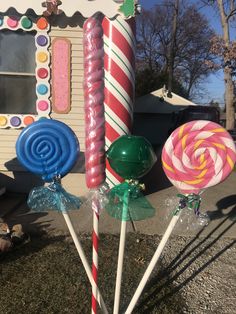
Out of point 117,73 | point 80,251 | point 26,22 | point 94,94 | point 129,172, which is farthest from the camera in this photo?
point 26,22

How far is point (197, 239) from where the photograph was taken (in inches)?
198

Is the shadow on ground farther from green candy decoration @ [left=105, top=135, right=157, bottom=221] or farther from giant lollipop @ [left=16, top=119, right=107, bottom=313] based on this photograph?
giant lollipop @ [left=16, top=119, right=107, bottom=313]

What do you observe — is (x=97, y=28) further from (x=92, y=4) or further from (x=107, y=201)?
(x=92, y=4)

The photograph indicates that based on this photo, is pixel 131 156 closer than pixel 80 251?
Yes

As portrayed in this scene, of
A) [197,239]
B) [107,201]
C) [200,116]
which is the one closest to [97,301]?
[107,201]

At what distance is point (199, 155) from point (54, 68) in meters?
4.36

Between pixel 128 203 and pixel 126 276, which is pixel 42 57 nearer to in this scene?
pixel 126 276

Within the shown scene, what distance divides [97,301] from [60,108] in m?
4.10

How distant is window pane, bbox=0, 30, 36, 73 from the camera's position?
6.52 m

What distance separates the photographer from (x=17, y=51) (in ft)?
21.6

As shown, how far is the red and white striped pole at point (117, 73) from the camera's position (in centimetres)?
598

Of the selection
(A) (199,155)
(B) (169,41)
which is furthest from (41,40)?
(B) (169,41)

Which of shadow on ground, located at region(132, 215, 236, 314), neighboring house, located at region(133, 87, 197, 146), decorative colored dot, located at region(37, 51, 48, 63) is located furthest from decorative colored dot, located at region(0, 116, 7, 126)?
neighboring house, located at region(133, 87, 197, 146)

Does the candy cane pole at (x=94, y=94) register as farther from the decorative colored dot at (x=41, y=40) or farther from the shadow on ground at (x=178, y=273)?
the decorative colored dot at (x=41, y=40)
